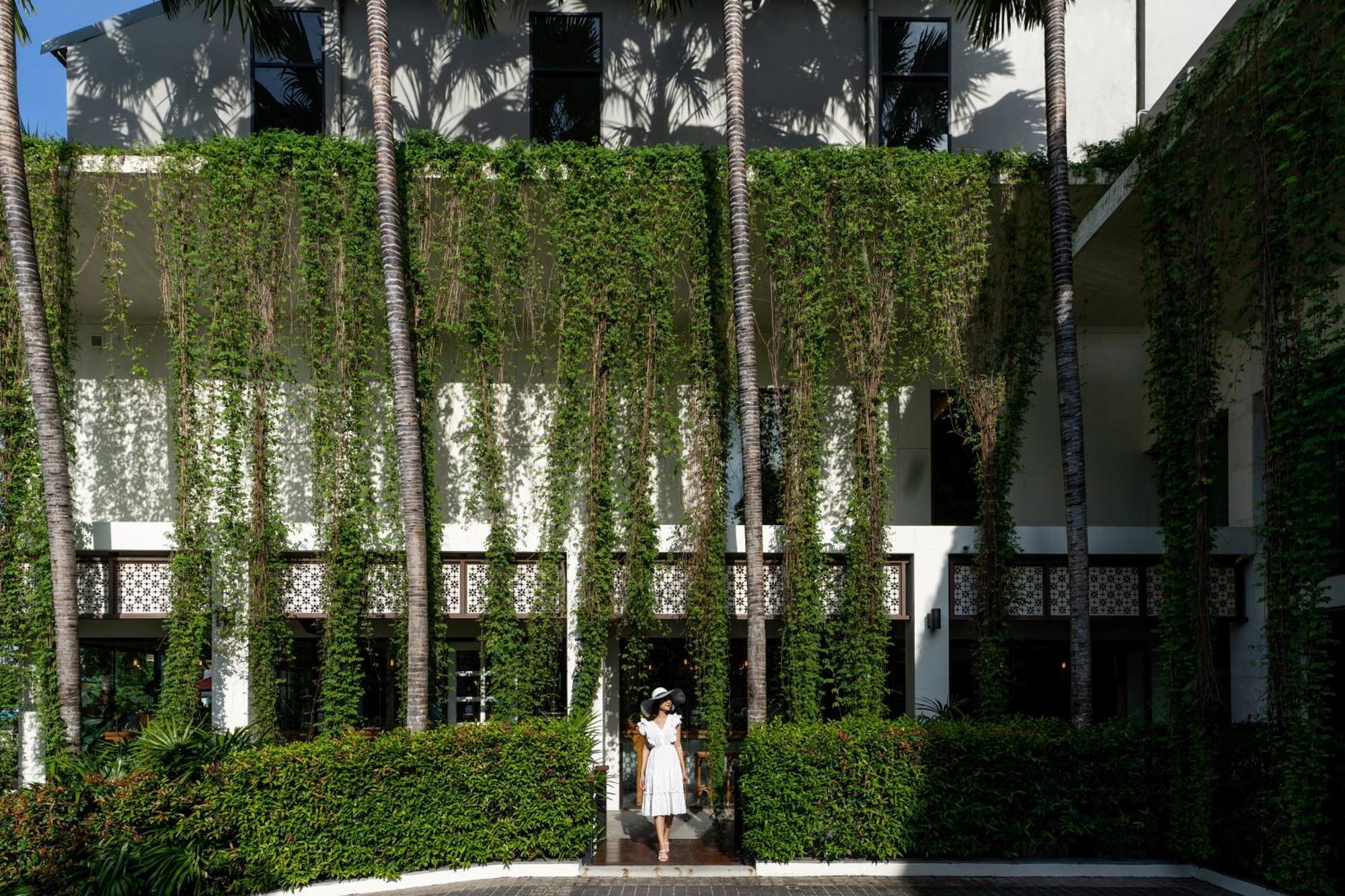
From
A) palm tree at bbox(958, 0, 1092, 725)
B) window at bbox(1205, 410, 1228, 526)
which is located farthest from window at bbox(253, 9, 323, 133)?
window at bbox(1205, 410, 1228, 526)

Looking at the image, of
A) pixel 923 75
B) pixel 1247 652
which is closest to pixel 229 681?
pixel 1247 652

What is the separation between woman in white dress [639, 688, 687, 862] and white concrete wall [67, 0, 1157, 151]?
8.14 m

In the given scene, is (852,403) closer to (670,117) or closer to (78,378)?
(670,117)

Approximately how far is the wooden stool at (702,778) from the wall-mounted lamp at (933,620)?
11.3 feet

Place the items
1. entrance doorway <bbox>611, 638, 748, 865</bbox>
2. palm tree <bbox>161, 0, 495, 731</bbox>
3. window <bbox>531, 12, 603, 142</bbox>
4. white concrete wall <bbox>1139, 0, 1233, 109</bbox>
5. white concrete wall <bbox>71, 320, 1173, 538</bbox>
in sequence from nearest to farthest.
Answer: palm tree <bbox>161, 0, 495, 731</bbox> < entrance doorway <bbox>611, 638, 748, 865</bbox> < white concrete wall <bbox>71, 320, 1173, 538</bbox> < white concrete wall <bbox>1139, 0, 1233, 109</bbox> < window <bbox>531, 12, 603, 142</bbox>

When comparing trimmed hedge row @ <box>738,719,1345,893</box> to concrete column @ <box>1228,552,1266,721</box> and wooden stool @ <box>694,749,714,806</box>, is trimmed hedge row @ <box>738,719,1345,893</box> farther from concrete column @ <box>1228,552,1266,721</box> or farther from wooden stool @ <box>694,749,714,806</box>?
wooden stool @ <box>694,749,714,806</box>

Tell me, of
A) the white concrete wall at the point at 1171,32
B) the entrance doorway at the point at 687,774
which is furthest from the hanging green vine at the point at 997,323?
the entrance doorway at the point at 687,774

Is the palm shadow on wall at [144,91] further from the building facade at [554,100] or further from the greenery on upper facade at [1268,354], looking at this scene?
the greenery on upper facade at [1268,354]

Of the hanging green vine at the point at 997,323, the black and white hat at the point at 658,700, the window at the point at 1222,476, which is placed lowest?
the black and white hat at the point at 658,700

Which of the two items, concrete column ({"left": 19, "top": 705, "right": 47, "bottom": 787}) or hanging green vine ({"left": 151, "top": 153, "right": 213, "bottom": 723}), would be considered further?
hanging green vine ({"left": 151, "top": 153, "right": 213, "bottom": 723})

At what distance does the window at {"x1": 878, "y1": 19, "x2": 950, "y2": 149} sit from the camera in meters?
13.8

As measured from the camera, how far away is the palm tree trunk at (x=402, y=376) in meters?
10.1

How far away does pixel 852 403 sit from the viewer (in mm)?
12195

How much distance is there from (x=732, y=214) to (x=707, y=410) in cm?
257
